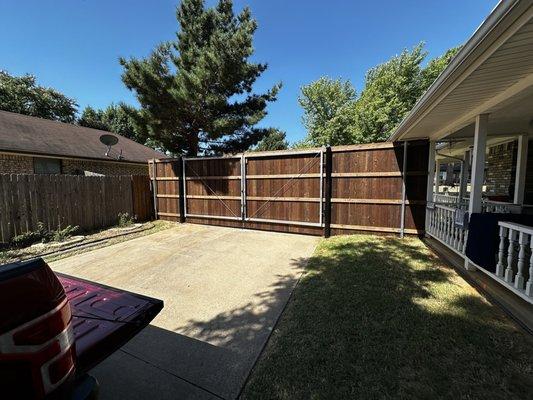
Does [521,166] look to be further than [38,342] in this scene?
Yes

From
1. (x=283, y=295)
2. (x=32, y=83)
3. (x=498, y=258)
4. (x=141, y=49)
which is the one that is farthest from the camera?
(x=32, y=83)

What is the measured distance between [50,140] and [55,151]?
1.28 metres

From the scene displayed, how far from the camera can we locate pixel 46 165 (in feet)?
34.7

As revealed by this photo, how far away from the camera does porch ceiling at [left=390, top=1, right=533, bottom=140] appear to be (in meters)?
1.85

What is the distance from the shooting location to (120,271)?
14.4 feet

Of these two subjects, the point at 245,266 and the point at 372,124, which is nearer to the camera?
the point at 245,266

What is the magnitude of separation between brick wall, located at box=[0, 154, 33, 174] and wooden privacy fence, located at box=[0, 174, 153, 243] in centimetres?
467

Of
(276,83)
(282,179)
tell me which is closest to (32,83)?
(276,83)

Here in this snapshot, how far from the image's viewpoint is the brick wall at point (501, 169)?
686cm

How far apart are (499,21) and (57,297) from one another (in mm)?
3145

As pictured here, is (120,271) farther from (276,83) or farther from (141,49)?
(276,83)

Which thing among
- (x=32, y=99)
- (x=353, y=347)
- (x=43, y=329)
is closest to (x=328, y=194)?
(x=353, y=347)

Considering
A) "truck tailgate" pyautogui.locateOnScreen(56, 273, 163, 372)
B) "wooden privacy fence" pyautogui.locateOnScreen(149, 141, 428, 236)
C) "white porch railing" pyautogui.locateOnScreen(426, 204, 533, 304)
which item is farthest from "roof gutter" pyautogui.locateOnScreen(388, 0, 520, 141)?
"truck tailgate" pyautogui.locateOnScreen(56, 273, 163, 372)

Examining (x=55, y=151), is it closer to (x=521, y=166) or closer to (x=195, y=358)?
(x=195, y=358)
